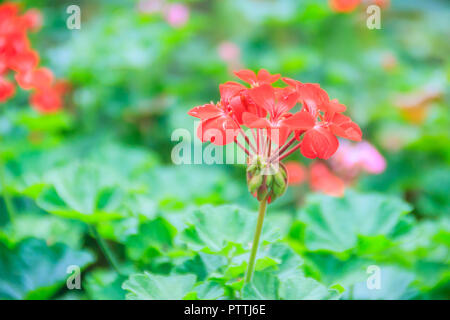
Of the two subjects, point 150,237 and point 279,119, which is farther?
point 150,237

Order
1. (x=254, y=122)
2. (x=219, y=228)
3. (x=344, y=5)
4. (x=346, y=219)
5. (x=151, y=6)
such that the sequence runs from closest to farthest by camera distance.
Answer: (x=254, y=122) < (x=219, y=228) < (x=346, y=219) < (x=344, y=5) < (x=151, y=6)

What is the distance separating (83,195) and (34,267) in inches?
7.1

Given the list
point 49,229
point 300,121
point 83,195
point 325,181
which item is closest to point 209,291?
point 300,121

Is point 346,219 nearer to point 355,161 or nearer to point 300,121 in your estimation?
point 300,121

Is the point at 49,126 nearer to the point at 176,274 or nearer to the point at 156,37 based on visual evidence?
the point at 156,37

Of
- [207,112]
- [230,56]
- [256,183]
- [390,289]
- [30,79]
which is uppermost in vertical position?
[230,56]

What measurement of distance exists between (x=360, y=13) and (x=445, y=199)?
3.76ft

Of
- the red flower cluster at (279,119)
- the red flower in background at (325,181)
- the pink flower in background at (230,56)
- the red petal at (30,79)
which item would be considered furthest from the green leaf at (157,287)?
the pink flower in background at (230,56)

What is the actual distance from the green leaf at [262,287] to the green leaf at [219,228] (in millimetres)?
67

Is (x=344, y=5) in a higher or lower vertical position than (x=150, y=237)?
higher

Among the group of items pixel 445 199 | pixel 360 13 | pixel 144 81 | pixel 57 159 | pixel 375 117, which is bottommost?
pixel 445 199

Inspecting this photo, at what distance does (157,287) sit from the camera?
2.26ft

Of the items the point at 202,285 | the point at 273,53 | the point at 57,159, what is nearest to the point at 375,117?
the point at 273,53
